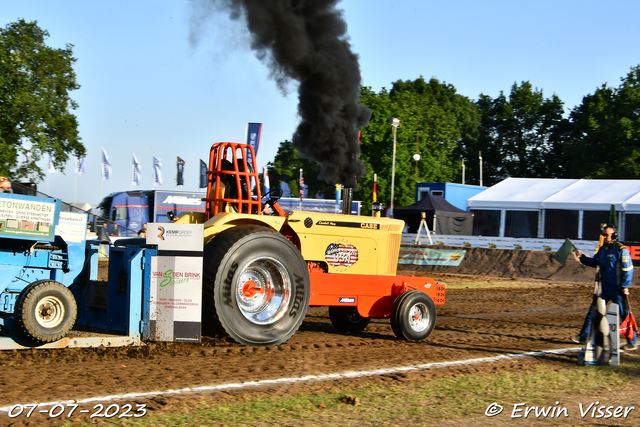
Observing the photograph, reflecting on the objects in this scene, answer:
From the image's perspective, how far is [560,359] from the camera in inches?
288

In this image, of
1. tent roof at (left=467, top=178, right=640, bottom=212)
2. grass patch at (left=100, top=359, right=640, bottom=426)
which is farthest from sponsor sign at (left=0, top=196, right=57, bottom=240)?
tent roof at (left=467, top=178, right=640, bottom=212)

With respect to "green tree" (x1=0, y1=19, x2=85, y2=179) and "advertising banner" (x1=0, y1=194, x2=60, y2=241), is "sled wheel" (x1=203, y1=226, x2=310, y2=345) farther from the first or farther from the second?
"green tree" (x1=0, y1=19, x2=85, y2=179)

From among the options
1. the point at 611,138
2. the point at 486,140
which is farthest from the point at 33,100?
the point at 486,140

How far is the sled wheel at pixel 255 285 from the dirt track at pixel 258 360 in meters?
0.24

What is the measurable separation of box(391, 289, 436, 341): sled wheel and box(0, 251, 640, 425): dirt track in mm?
154

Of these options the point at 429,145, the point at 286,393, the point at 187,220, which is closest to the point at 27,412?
the point at 286,393

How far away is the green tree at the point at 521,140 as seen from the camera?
184ft

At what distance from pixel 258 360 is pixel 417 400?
1.86m

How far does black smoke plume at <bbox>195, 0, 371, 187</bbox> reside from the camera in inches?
382

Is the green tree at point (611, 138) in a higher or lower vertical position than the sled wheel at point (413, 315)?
higher

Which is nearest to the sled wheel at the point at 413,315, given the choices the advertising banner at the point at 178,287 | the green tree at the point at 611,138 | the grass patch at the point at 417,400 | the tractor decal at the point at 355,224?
the tractor decal at the point at 355,224

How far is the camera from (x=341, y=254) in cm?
800

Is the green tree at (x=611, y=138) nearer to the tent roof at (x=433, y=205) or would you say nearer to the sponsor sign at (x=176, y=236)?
the tent roof at (x=433, y=205)

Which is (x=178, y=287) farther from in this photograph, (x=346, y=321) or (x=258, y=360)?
(x=346, y=321)
